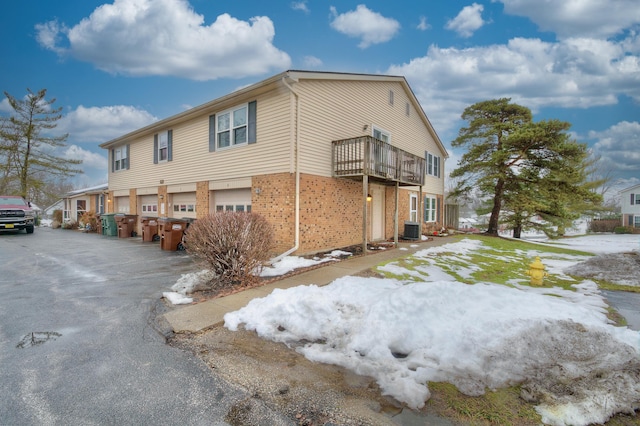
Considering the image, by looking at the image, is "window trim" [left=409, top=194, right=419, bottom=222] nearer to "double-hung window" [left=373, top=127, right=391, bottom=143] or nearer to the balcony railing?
"double-hung window" [left=373, top=127, right=391, bottom=143]

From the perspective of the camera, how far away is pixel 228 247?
20.4ft

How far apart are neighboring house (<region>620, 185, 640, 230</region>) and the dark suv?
5743cm

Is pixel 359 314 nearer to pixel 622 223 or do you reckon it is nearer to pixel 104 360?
pixel 104 360

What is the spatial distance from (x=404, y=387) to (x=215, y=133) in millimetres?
11460

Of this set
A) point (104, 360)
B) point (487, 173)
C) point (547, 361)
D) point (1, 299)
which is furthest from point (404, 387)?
point (487, 173)

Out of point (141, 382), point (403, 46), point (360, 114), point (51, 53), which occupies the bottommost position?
point (141, 382)

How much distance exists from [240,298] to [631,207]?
5128 centimetres

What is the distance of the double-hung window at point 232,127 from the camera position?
10852 millimetres

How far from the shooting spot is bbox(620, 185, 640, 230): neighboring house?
3634cm

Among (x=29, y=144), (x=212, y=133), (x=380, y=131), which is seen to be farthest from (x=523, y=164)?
(x=29, y=144)

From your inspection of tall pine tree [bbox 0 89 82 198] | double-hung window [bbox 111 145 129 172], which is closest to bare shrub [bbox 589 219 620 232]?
double-hung window [bbox 111 145 129 172]

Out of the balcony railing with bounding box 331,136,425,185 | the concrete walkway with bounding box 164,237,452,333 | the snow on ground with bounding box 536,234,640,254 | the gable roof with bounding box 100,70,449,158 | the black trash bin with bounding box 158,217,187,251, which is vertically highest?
the gable roof with bounding box 100,70,449,158

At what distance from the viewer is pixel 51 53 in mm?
19484

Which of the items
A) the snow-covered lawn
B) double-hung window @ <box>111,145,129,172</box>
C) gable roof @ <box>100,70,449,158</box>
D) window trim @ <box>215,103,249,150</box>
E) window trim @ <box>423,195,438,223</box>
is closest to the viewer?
the snow-covered lawn
